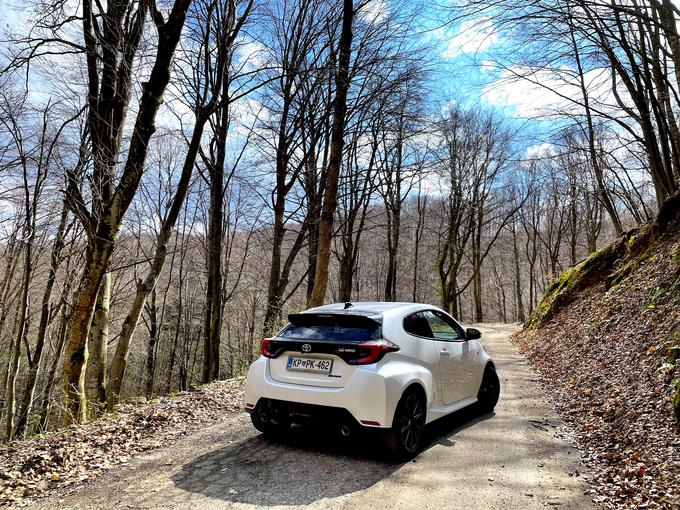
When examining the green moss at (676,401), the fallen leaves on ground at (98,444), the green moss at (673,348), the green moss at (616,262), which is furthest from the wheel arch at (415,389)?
the green moss at (616,262)

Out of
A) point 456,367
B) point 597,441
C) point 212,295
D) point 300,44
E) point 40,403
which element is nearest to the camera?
point 597,441

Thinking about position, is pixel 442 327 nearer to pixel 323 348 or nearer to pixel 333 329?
pixel 333 329

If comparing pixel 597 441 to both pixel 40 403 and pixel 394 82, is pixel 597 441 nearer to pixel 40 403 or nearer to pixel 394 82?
pixel 394 82

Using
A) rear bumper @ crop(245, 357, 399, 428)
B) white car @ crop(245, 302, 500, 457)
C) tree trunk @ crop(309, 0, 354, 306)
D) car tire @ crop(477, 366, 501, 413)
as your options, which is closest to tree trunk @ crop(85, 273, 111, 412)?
tree trunk @ crop(309, 0, 354, 306)

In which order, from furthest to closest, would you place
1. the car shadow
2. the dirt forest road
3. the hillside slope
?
1. the hillside slope
2. the car shadow
3. the dirt forest road

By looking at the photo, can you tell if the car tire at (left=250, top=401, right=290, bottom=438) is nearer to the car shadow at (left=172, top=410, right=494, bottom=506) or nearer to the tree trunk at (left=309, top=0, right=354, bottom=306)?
the car shadow at (left=172, top=410, right=494, bottom=506)

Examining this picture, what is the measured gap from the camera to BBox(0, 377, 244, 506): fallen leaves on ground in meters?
3.74

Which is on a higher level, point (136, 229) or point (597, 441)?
point (136, 229)

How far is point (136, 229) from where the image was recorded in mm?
18562

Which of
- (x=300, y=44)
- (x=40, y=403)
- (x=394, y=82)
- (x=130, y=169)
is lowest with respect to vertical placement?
(x=40, y=403)

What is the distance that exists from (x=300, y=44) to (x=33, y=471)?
1430 centimetres

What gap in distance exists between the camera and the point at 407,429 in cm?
422

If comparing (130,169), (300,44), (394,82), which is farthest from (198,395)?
(300,44)

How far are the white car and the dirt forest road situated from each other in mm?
333
